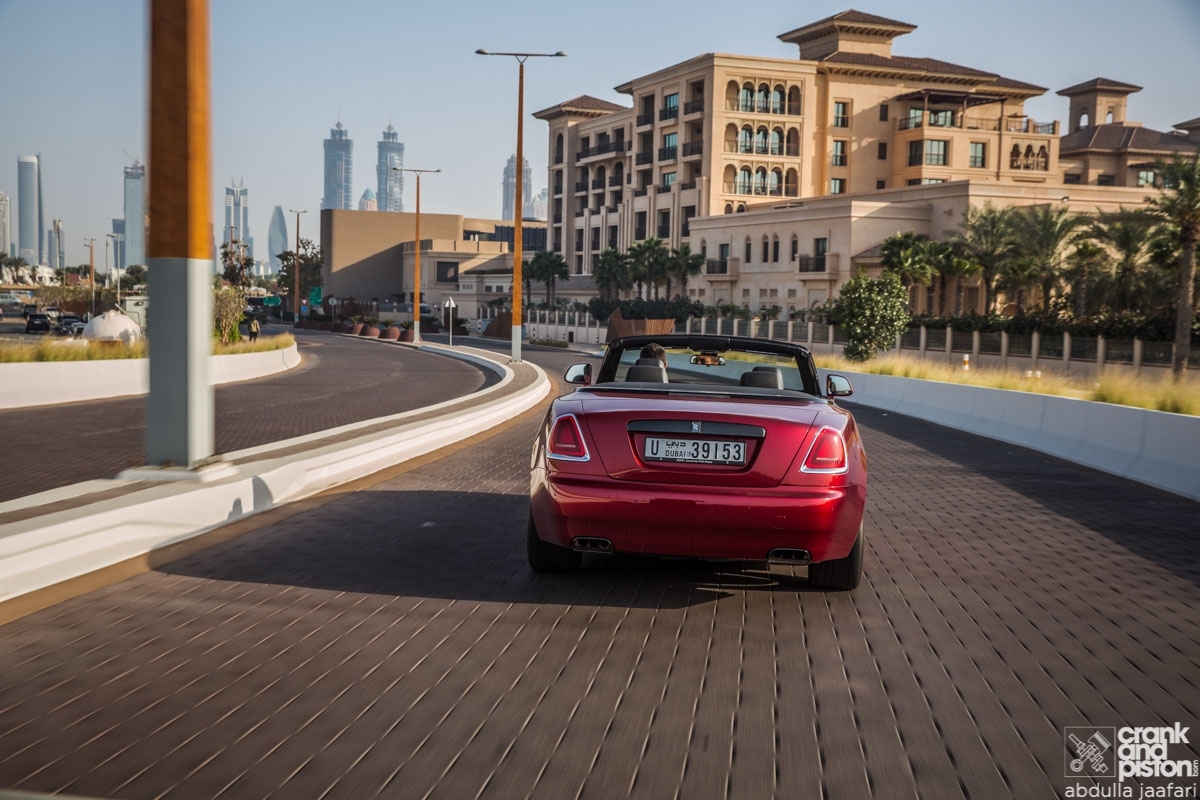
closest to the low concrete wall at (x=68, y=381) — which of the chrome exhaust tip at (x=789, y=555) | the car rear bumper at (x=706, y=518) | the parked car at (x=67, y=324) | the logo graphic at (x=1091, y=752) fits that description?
the car rear bumper at (x=706, y=518)

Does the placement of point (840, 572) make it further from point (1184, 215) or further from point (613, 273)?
point (613, 273)

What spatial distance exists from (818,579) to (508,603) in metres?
1.83

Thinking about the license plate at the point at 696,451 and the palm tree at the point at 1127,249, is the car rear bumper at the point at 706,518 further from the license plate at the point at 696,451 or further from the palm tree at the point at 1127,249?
the palm tree at the point at 1127,249

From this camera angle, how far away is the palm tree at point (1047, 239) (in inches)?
2354

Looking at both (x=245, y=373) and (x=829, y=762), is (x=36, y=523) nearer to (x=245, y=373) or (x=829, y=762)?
(x=829, y=762)

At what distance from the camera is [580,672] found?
520 centimetres

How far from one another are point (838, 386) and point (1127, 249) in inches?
1953

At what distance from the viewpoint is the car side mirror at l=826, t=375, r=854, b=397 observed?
8.30 m

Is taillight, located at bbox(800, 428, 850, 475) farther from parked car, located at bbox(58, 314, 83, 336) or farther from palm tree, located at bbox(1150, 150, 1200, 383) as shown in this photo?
parked car, located at bbox(58, 314, 83, 336)

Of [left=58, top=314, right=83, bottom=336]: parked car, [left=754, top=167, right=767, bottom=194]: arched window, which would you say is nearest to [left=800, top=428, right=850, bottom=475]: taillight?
[left=58, top=314, right=83, bottom=336]: parked car

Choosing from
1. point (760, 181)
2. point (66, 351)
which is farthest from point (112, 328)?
point (760, 181)

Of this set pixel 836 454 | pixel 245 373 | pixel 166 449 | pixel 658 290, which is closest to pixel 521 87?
pixel 245 373

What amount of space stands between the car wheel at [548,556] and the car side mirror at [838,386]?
2303 millimetres

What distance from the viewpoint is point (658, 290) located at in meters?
94.3
